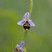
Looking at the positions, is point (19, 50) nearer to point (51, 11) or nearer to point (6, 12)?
point (6, 12)

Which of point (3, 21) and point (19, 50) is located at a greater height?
point (3, 21)

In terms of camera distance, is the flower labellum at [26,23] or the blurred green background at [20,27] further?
the blurred green background at [20,27]

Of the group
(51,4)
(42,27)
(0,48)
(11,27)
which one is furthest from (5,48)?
(51,4)

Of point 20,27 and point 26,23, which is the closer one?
point 26,23

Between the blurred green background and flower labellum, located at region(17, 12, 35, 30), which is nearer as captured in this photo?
flower labellum, located at region(17, 12, 35, 30)

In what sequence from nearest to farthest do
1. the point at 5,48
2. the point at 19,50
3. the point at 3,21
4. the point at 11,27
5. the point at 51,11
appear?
1. the point at 19,50
2. the point at 5,48
3. the point at 11,27
4. the point at 3,21
5. the point at 51,11

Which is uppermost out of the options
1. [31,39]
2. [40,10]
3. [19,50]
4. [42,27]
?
[40,10]

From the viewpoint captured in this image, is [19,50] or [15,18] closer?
[19,50]

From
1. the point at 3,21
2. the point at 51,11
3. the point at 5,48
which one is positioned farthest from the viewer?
the point at 51,11
